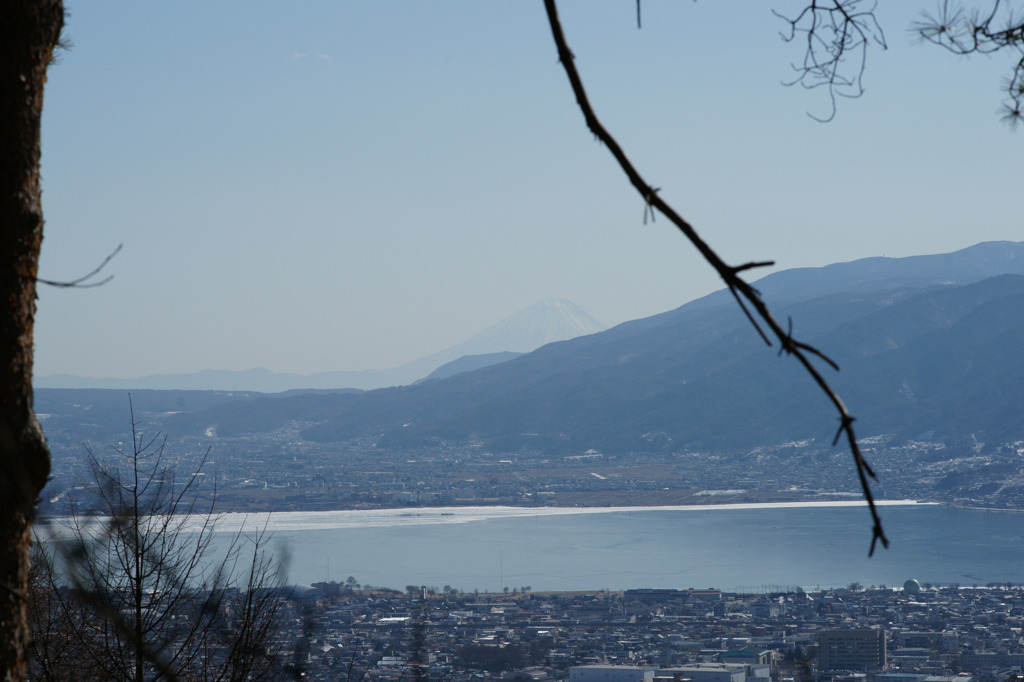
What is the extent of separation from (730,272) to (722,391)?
6238 centimetres

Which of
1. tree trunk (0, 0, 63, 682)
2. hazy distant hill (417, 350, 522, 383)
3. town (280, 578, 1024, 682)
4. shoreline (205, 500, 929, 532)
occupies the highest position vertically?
hazy distant hill (417, 350, 522, 383)

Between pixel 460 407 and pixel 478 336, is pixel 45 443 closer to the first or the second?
pixel 460 407

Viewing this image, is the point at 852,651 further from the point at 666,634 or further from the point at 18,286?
the point at 18,286

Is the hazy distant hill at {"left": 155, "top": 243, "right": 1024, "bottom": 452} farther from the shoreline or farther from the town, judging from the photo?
the town

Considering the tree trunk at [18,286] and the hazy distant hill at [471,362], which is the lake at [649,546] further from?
the hazy distant hill at [471,362]

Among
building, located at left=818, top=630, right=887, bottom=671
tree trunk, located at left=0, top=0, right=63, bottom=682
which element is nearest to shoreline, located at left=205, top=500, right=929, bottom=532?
building, located at left=818, top=630, right=887, bottom=671

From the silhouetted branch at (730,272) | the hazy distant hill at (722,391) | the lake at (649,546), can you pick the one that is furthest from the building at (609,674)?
the hazy distant hill at (722,391)

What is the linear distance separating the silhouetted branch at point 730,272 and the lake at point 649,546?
1812cm

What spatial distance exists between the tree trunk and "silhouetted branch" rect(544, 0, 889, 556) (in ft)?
1.71

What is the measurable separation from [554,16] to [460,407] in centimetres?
7216

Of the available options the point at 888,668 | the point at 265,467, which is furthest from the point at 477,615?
the point at 265,467

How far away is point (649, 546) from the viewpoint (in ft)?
96.4

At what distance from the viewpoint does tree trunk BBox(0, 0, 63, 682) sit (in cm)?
96

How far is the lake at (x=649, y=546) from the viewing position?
22938mm
